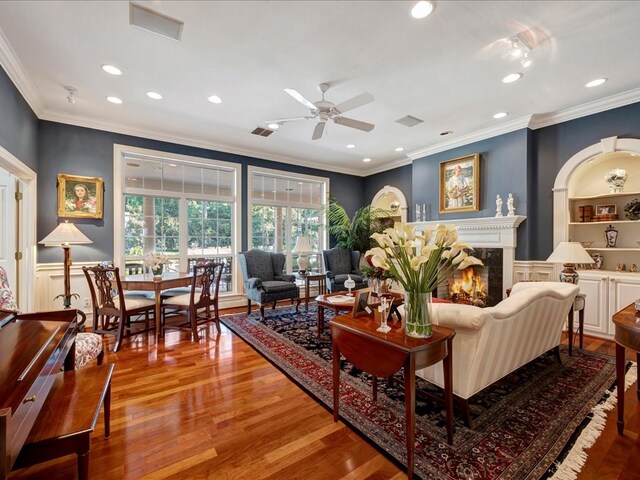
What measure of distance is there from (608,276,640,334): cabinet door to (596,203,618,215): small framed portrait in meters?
0.89

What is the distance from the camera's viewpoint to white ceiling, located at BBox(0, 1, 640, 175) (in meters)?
2.14

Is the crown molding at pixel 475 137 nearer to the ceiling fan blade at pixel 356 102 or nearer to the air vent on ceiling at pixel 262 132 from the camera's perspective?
the ceiling fan blade at pixel 356 102

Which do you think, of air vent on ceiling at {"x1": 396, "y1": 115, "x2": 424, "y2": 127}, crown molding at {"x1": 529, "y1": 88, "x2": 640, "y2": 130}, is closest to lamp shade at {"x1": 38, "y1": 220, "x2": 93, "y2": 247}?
air vent on ceiling at {"x1": 396, "y1": 115, "x2": 424, "y2": 127}

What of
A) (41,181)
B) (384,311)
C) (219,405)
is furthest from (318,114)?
(41,181)

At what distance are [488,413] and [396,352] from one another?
114cm

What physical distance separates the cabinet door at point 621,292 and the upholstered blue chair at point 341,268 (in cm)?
315

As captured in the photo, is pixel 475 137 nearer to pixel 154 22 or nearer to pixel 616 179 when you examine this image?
pixel 616 179

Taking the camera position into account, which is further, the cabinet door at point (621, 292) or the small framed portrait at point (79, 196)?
the small framed portrait at point (79, 196)

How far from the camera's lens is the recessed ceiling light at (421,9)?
2027 millimetres

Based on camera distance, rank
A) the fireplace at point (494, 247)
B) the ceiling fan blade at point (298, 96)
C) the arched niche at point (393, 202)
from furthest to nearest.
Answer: the arched niche at point (393, 202)
the fireplace at point (494, 247)
the ceiling fan blade at point (298, 96)

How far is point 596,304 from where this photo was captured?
352 cm

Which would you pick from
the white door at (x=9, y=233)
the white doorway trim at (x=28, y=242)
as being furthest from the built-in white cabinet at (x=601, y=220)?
the white door at (x=9, y=233)

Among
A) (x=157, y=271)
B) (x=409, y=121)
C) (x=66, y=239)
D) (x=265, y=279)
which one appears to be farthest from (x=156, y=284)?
(x=409, y=121)

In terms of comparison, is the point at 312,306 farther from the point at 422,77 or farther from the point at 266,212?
the point at 422,77
